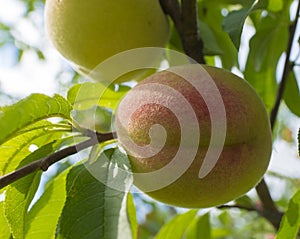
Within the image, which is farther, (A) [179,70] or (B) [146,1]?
(B) [146,1]

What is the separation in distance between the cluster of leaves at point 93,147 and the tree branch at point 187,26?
7cm

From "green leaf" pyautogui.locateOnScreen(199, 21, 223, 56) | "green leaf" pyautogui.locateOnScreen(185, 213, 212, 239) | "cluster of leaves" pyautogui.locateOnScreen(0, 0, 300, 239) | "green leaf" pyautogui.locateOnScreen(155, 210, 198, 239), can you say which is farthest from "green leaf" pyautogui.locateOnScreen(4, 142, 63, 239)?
"green leaf" pyautogui.locateOnScreen(185, 213, 212, 239)

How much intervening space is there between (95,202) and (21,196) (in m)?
0.14

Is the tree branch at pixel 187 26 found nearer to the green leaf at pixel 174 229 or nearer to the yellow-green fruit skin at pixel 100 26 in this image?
the yellow-green fruit skin at pixel 100 26

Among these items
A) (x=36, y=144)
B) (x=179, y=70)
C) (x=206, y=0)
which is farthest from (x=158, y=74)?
(x=206, y=0)

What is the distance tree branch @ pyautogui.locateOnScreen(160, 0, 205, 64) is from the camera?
1133mm

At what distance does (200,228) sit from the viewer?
164cm

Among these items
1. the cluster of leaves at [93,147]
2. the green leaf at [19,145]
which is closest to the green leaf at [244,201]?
the cluster of leaves at [93,147]

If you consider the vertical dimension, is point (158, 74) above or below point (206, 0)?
above

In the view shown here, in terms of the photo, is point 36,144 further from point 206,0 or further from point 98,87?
point 206,0

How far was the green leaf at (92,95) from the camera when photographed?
1.18 metres

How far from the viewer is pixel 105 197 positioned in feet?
2.90

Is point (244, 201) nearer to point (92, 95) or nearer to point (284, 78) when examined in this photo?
point (284, 78)

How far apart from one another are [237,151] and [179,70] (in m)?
0.17
